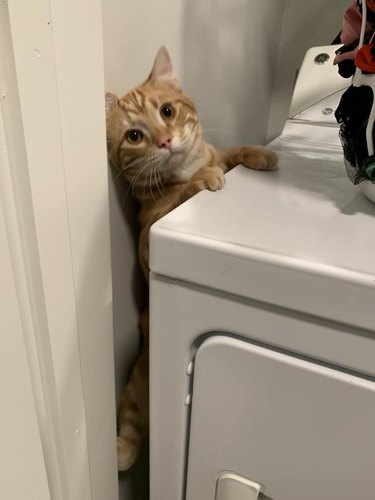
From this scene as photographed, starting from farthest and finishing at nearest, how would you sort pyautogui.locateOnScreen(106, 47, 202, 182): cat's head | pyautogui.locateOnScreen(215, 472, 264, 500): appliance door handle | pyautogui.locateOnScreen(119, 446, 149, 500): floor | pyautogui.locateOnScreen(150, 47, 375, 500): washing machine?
pyautogui.locateOnScreen(119, 446, 149, 500): floor
pyautogui.locateOnScreen(106, 47, 202, 182): cat's head
pyautogui.locateOnScreen(215, 472, 264, 500): appliance door handle
pyautogui.locateOnScreen(150, 47, 375, 500): washing machine

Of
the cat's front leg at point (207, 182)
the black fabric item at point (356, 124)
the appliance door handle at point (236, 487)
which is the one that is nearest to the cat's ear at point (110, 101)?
the cat's front leg at point (207, 182)

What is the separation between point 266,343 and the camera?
16.5 inches

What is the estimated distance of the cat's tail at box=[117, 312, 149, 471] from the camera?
0.67 metres

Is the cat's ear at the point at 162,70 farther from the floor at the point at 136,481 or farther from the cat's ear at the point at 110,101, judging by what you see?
the floor at the point at 136,481

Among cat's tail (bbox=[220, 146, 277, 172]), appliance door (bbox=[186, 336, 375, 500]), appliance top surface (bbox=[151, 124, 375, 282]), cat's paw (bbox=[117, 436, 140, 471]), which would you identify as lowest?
cat's paw (bbox=[117, 436, 140, 471])

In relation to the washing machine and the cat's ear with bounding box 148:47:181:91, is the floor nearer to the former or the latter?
the washing machine

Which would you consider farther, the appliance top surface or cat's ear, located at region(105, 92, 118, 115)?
cat's ear, located at region(105, 92, 118, 115)

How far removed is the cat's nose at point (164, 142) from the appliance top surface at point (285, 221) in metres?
0.08

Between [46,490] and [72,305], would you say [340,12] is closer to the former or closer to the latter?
[72,305]

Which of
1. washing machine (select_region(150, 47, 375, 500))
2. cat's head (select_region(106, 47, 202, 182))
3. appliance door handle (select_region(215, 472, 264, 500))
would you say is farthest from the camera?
cat's head (select_region(106, 47, 202, 182))

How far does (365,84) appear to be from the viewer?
0.46m

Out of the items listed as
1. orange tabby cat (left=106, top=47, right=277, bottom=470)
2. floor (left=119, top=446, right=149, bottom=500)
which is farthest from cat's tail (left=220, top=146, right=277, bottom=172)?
floor (left=119, top=446, right=149, bottom=500)

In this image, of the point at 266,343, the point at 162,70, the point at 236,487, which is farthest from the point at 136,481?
the point at 162,70

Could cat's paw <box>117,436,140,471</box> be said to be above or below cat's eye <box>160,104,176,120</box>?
below
